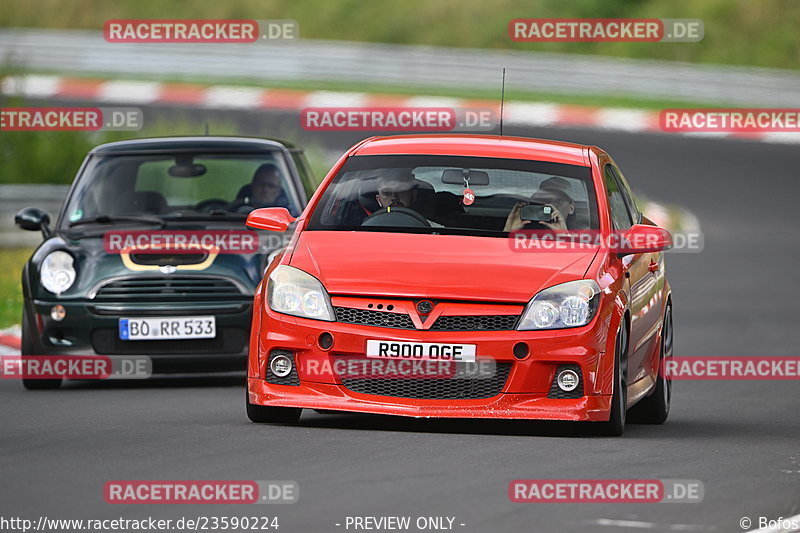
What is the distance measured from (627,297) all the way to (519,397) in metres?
0.98

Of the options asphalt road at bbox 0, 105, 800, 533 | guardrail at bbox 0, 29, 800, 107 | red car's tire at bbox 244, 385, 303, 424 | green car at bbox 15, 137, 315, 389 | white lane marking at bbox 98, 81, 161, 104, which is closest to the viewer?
asphalt road at bbox 0, 105, 800, 533

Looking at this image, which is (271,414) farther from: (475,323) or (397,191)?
(397,191)

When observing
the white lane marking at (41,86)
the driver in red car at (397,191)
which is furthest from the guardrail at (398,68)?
the driver in red car at (397,191)

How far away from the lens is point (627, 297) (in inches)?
371

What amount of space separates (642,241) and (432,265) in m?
1.28

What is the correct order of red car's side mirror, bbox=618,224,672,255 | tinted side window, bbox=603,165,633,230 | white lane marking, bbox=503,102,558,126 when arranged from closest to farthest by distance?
red car's side mirror, bbox=618,224,672,255
tinted side window, bbox=603,165,633,230
white lane marking, bbox=503,102,558,126

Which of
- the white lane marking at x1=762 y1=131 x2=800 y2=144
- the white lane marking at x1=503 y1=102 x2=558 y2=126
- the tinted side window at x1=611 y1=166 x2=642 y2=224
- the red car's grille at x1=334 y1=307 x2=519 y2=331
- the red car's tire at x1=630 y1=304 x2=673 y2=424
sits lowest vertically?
the white lane marking at x1=762 y1=131 x2=800 y2=144

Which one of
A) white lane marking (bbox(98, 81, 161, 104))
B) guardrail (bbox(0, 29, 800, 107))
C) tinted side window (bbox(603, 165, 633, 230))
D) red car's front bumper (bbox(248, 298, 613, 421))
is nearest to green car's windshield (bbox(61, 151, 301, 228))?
tinted side window (bbox(603, 165, 633, 230))

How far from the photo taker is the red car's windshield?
31.9 ft

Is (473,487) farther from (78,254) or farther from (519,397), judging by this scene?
(78,254)

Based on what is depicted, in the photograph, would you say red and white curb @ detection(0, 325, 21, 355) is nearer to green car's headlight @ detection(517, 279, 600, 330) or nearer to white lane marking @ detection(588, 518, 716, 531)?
green car's headlight @ detection(517, 279, 600, 330)

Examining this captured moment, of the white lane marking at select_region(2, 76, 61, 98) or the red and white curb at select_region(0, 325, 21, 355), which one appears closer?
the red and white curb at select_region(0, 325, 21, 355)

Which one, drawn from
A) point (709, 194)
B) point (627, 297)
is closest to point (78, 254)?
point (627, 297)

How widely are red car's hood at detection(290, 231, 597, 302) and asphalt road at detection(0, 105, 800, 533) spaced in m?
0.71
